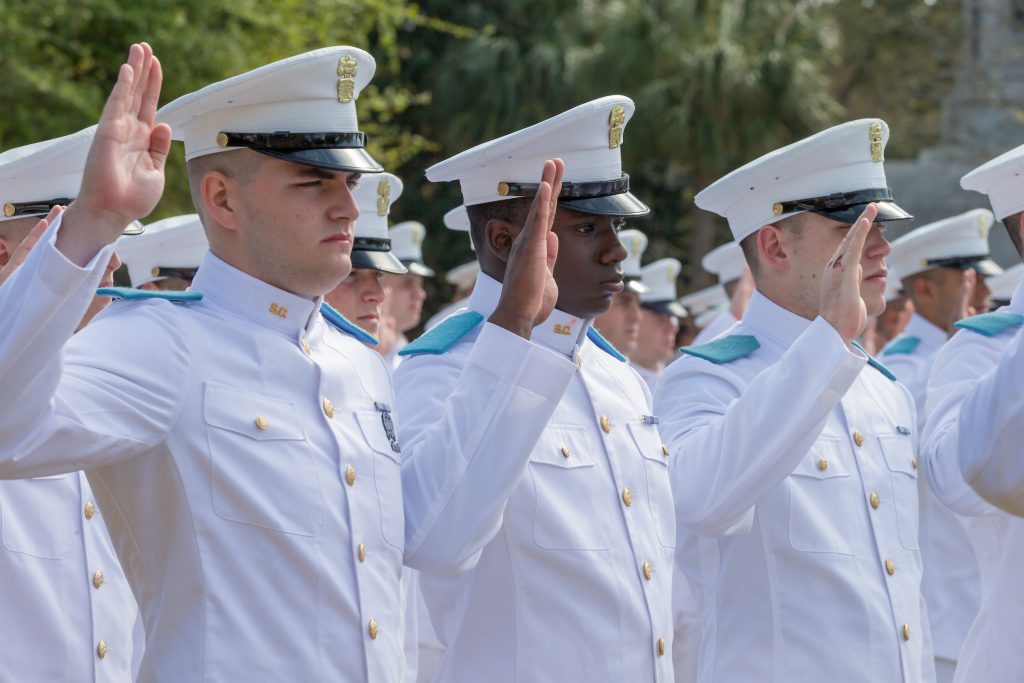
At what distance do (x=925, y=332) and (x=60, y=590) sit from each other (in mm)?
5427

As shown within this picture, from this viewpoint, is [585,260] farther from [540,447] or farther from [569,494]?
[569,494]

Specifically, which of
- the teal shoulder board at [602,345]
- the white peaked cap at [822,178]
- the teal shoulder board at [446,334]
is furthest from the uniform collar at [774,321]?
the teal shoulder board at [446,334]

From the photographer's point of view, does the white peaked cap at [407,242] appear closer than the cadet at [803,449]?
No

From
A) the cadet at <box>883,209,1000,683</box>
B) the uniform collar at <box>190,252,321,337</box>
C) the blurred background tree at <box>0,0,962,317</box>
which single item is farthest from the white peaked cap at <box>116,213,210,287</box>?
the blurred background tree at <box>0,0,962,317</box>

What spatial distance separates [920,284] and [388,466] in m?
5.63

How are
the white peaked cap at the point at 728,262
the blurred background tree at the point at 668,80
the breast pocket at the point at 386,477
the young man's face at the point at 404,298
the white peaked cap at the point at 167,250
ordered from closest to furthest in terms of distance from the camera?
1. the breast pocket at the point at 386,477
2. the white peaked cap at the point at 167,250
3. the young man's face at the point at 404,298
4. the white peaked cap at the point at 728,262
5. the blurred background tree at the point at 668,80

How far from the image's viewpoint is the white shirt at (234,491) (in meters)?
3.29

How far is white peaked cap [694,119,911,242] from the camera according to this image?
16.5 ft

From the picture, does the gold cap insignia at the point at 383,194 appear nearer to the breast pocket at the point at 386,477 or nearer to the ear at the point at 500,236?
the ear at the point at 500,236

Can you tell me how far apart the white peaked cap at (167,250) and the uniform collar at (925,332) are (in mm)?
3875

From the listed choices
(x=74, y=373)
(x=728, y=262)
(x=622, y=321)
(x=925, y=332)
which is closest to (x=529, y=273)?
(x=74, y=373)

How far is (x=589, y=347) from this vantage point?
462 centimetres

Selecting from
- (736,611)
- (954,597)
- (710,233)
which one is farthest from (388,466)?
(710,233)

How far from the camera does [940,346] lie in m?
8.26
